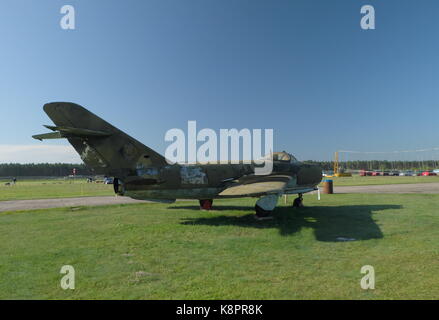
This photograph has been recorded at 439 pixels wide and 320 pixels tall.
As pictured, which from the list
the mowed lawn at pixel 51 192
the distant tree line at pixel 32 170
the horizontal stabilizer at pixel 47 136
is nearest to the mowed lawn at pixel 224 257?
the horizontal stabilizer at pixel 47 136

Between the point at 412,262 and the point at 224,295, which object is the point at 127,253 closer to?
the point at 224,295

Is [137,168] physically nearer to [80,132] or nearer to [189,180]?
[189,180]

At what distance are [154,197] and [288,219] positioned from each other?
630cm

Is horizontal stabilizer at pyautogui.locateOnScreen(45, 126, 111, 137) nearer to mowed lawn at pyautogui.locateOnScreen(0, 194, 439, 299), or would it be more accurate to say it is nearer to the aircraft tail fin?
the aircraft tail fin

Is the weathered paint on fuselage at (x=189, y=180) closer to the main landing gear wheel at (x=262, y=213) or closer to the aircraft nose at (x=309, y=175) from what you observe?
the aircraft nose at (x=309, y=175)

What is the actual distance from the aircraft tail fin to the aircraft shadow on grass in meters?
3.65

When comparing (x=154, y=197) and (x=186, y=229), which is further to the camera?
(x=154, y=197)

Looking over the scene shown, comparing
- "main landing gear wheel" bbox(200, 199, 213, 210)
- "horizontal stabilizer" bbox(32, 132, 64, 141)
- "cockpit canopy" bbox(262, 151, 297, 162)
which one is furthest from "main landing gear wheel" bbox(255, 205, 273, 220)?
"horizontal stabilizer" bbox(32, 132, 64, 141)

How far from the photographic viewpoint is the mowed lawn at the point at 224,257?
201 inches

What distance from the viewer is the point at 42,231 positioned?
10.6m

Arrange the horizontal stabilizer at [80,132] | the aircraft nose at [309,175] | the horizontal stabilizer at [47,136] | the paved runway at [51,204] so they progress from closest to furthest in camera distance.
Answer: the horizontal stabilizer at [80,132], the horizontal stabilizer at [47,136], the aircraft nose at [309,175], the paved runway at [51,204]

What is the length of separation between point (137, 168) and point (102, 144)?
1890 mm

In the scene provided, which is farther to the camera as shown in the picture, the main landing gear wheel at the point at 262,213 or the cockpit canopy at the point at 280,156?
the cockpit canopy at the point at 280,156
